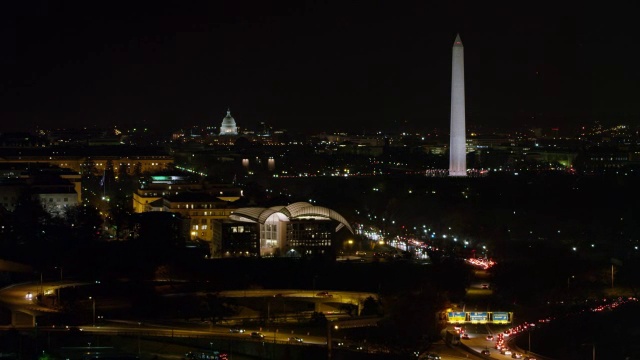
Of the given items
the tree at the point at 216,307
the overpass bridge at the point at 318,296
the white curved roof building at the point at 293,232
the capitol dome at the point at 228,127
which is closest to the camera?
the tree at the point at 216,307

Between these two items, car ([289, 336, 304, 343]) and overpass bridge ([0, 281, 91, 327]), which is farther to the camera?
overpass bridge ([0, 281, 91, 327])

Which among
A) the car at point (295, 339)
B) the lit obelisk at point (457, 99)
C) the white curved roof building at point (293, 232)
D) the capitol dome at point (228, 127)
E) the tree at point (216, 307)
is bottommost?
the car at point (295, 339)

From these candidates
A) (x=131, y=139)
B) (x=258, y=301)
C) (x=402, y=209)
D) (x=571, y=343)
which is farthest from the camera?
(x=131, y=139)

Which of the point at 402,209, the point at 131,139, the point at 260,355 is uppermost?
the point at 131,139

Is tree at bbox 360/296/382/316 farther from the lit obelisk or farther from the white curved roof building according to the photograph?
the lit obelisk

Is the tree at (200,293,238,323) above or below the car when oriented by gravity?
above

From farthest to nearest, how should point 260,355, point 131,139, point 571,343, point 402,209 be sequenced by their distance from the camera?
1. point 131,139
2. point 402,209
3. point 571,343
4. point 260,355

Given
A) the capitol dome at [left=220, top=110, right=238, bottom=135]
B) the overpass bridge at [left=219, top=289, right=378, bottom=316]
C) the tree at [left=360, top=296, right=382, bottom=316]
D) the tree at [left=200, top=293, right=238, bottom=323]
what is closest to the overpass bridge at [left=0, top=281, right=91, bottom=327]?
the tree at [left=200, top=293, right=238, bottom=323]

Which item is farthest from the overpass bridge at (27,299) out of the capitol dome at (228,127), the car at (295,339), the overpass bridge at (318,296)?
the capitol dome at (228,127)

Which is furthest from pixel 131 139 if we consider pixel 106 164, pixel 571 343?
pixel 571 343

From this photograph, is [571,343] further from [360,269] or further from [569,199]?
[569,199]

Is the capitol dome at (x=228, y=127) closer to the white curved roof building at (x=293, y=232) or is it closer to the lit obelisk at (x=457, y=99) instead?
the lit obelisk at (x=457, y=99)
